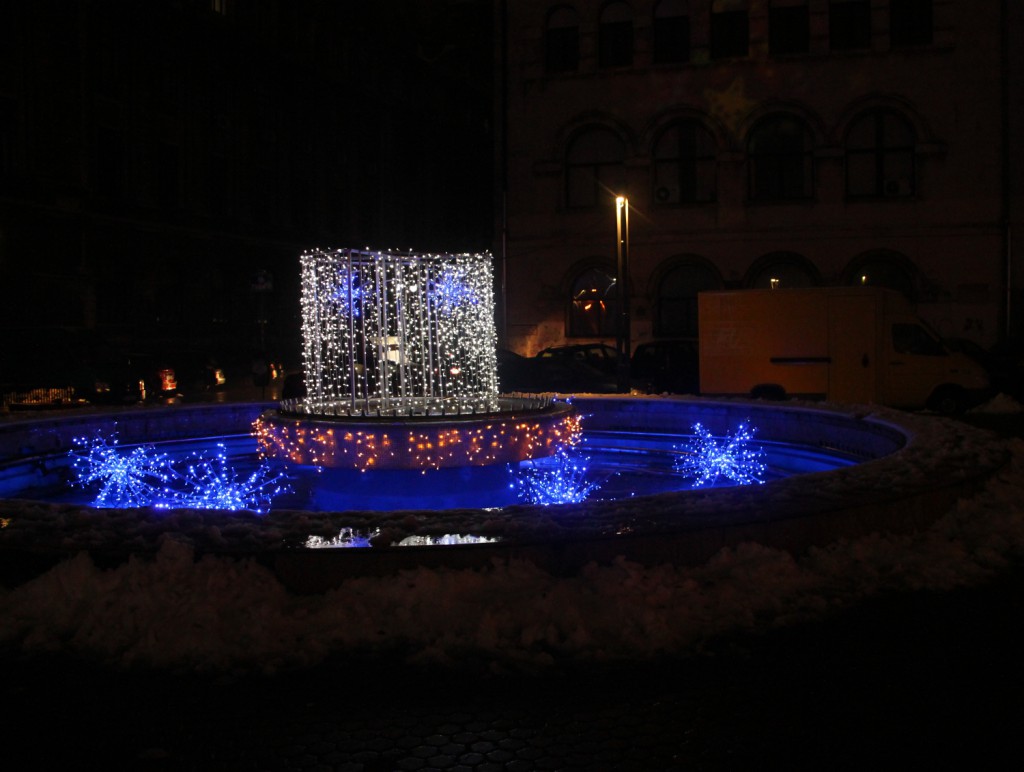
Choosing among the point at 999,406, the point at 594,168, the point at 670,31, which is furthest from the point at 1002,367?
the point at 670,31

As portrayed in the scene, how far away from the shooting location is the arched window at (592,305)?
38.0m

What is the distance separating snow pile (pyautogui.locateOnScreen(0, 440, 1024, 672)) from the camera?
534cm

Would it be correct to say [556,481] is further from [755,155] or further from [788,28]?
[788,28]

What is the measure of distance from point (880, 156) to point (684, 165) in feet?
21.0

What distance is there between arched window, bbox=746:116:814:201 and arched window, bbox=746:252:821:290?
2.01 m

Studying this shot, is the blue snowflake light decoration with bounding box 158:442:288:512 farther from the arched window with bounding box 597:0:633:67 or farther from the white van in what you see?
the arched window with bounding box 597:0:633:67

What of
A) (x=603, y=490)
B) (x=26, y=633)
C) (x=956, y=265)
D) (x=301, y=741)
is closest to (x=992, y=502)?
(x=603, y=490)

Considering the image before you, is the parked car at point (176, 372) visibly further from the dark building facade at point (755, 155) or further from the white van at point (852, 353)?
the white van at point (852, 353)

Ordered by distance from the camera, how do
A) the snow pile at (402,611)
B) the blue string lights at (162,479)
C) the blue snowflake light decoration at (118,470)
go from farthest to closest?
the blue snowflake light decoration at (118,470)
the blue string lights at (162,479)
the snow pile at (402,611)

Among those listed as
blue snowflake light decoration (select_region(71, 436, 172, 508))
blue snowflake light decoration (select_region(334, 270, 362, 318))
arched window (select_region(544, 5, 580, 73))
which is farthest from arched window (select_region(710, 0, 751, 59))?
blue snowflake light decoration (select_region(71, 436, 172, 508))

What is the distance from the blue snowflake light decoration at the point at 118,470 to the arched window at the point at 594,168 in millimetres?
26917

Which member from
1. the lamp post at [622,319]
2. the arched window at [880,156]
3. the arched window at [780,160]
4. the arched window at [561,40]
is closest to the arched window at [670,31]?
the arched window at [561,40]

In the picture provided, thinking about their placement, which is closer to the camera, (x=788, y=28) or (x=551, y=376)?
(x=551, y=376)

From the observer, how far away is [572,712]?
468 cm
